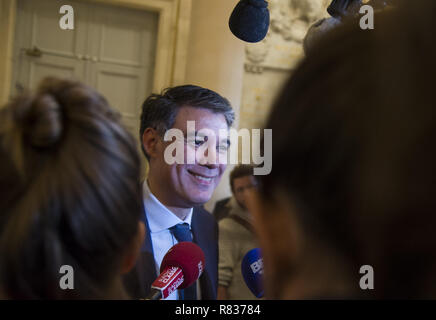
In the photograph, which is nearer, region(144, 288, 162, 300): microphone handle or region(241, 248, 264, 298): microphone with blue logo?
region(144, 288, 162, 300): microphone handle

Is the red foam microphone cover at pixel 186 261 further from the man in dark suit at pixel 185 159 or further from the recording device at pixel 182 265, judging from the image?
the man in dark suit at pixel 185 159

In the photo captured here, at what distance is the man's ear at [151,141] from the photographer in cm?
145

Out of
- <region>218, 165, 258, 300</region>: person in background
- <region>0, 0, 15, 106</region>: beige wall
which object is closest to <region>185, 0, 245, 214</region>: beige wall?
<region>218, 165, 258, 300</region>: person in background

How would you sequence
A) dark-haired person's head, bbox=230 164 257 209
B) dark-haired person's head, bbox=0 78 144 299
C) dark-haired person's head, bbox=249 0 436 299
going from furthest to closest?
dark-haired person's head, bbox=230 164 257 209, dark-haired person's head, bbox=0 78 144 299, dark-haired person's head, bbox=249 0 436 299

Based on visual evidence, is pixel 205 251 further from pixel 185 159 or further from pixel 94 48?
pixel 94 48

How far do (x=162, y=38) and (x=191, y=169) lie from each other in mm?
2147

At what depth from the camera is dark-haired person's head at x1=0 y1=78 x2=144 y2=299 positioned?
1.78 ft

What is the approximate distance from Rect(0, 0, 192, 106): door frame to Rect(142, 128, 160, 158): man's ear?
1696 millimetres

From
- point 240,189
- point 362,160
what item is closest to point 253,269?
Result: point 362,160

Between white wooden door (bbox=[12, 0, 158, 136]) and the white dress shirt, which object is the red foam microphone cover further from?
white wooden door (bbox=[12, 0, 158, 136])

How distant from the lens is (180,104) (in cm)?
141

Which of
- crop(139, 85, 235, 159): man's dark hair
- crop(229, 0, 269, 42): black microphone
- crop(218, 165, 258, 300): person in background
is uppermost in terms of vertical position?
crop(229, 0, 269, 42): black microphone

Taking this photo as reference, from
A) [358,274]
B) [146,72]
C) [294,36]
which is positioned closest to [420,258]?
[358,274]

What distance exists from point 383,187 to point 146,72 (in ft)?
10.7
